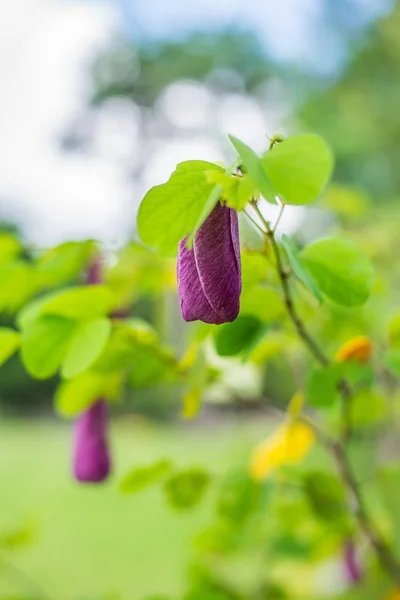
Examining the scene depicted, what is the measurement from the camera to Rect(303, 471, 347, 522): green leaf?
0.56m

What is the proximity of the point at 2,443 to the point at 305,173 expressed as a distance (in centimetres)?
420

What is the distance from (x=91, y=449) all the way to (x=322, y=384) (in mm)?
170

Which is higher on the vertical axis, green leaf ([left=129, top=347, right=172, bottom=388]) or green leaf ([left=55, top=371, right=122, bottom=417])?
green leaf ([left=129, top=347, right=172, bottom=388])

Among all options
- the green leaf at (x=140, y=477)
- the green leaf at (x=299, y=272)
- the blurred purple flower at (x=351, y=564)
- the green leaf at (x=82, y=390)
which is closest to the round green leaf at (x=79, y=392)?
the green leaf at (x=82, y=390)

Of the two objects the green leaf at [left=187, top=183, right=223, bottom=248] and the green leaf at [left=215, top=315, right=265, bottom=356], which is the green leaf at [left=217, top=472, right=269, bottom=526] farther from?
the green leaf at [left=187, top=183, right=223, bottom=248]

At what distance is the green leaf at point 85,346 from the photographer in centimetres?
32

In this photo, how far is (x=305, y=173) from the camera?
0.85 ft

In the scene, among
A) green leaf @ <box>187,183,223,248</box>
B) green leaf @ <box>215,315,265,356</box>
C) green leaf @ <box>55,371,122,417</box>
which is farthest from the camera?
green leaf @ <box>55,371,122,417</box>

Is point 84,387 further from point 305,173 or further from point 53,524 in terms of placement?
point 53,524

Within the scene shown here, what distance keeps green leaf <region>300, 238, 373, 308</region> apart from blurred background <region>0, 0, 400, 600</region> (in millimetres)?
21

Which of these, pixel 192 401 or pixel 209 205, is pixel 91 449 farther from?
pixel 209 205

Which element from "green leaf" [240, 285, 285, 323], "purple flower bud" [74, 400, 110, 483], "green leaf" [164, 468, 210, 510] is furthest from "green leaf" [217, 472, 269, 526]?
"green leaf" [240, 285, 285, 323]

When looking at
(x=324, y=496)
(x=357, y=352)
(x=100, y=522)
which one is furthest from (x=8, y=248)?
(x=100, y=522)

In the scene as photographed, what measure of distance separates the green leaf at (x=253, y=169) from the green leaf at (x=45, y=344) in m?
0.17
